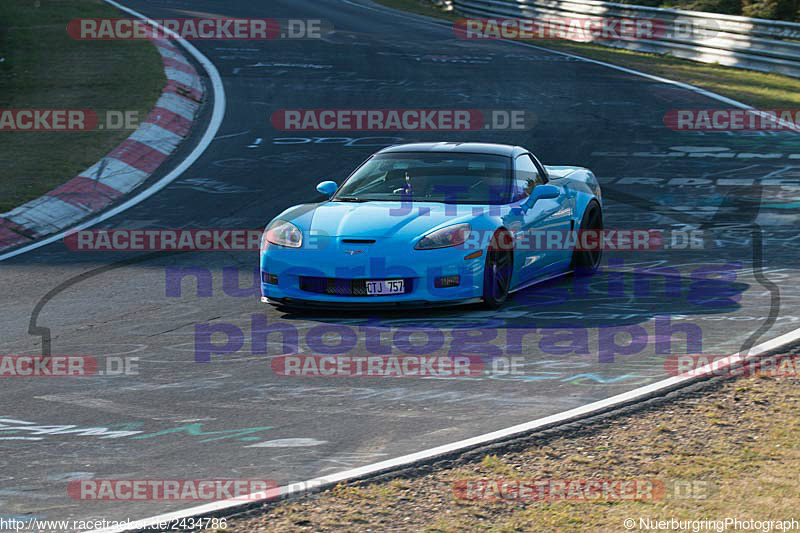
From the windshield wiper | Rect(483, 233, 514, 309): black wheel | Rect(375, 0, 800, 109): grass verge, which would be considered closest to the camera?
Rect(483, 233, 514, 309): black wheel

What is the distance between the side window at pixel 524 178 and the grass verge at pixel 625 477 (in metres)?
3.72

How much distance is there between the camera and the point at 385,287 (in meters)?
8.34

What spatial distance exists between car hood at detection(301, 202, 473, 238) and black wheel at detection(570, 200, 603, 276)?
1508 mm

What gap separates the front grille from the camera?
836 cm

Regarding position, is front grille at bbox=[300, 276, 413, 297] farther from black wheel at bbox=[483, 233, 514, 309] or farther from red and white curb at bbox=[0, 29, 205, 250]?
red and white curb at bbox=[0, 29, 205, 250]

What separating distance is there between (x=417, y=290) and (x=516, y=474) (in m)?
3.46

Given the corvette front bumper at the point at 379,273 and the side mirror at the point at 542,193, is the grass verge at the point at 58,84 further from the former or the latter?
the side mirror at the point at 542,193

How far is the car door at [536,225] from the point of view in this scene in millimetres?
9242

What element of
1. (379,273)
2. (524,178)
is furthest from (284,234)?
(524,178)

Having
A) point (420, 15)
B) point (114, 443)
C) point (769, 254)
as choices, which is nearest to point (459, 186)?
point (769, 254)

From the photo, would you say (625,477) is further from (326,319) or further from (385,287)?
(326,319)

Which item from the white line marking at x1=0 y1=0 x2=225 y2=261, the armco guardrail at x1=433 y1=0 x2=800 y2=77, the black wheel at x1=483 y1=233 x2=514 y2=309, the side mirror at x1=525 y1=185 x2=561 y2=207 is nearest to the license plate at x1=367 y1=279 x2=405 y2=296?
the black wheel at x1=483 y1=233 x2=514 y2=309

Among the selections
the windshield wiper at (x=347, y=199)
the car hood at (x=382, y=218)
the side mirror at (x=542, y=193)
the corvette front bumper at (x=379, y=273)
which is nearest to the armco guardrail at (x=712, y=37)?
the side mirror at (x=542, y=193)

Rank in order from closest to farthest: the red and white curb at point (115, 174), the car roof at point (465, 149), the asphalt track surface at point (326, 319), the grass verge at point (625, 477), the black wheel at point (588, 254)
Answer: the grass verge at point (625, 477) < the asphalt track surface at point (326, 319) < the car roof at point (465, 149) < the black wheel at point (588, 254) < the red and white curb at point (115, 174)
